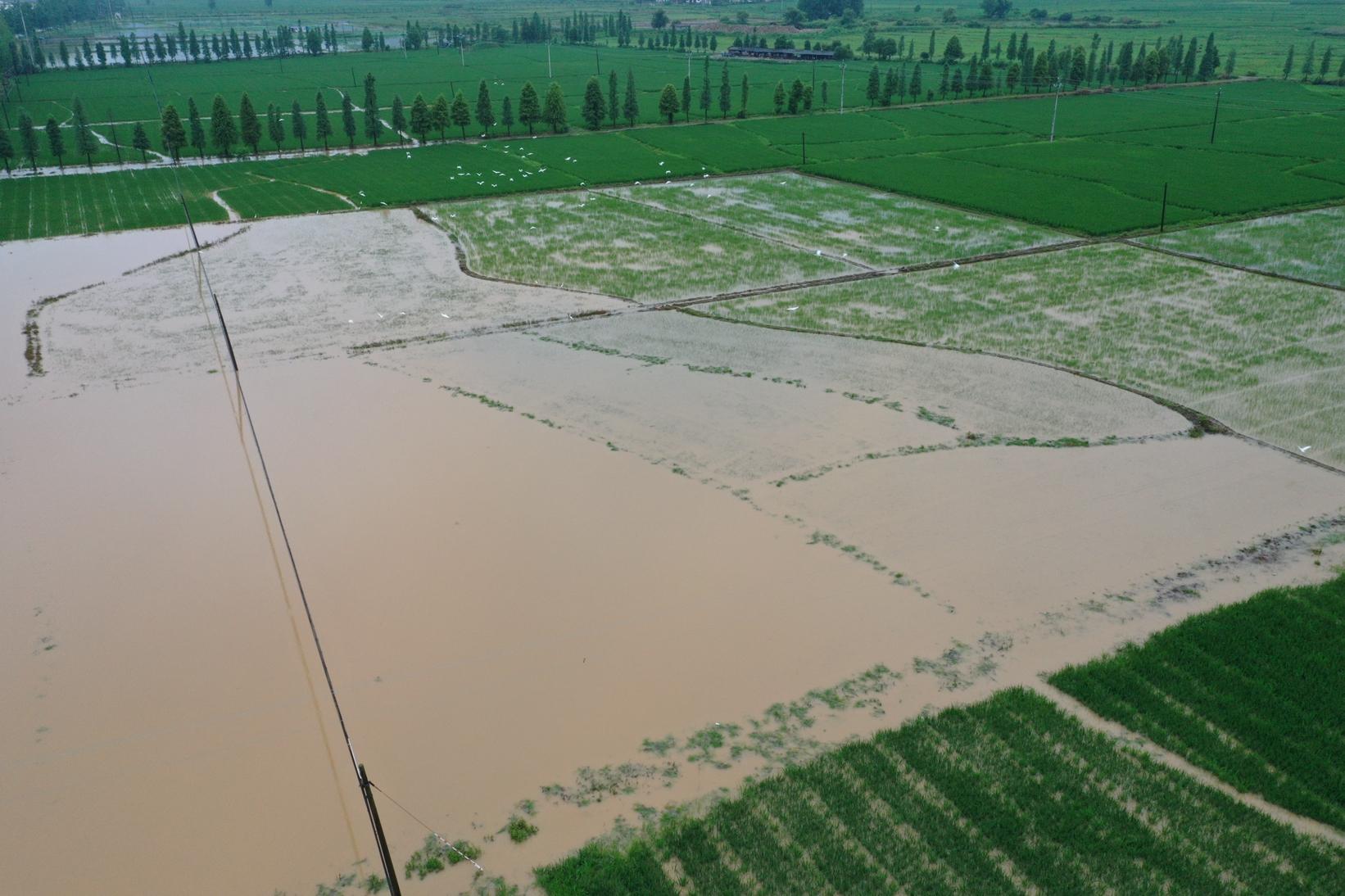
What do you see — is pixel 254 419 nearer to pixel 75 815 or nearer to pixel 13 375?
pixel 13 375

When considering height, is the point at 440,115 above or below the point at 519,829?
above

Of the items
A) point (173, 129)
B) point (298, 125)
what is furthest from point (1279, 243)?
point (173, 129)

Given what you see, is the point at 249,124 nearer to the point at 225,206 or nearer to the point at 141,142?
the point at 141,142

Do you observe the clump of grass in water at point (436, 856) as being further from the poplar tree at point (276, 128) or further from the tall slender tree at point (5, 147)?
the poplar tree at point (276, 128)

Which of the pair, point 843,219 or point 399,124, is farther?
point 399,124

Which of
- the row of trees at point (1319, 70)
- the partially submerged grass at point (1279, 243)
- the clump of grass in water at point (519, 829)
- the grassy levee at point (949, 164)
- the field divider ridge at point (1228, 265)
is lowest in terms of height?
the clump of grass in water at point (519, 829)

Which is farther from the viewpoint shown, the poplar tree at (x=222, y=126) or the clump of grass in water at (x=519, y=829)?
the poplar tree at (x=222, y=126)

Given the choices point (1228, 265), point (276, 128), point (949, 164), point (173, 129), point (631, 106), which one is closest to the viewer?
point (1228, 265)

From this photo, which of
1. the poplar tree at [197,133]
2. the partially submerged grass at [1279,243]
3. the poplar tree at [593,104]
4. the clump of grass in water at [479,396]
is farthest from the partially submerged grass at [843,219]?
the poplar tree at [197,133]
